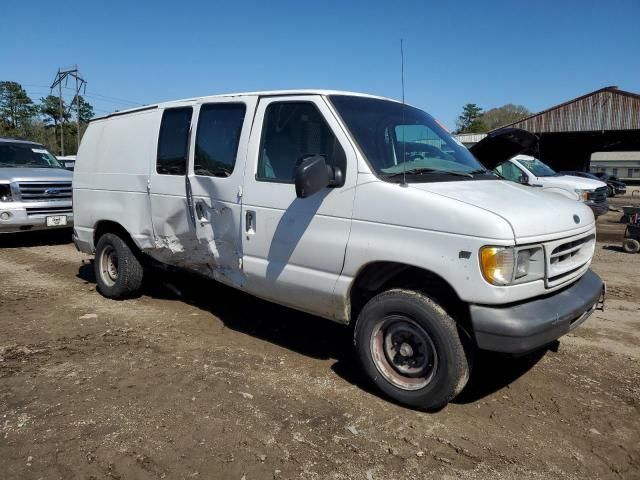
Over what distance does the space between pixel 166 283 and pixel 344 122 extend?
3.40m

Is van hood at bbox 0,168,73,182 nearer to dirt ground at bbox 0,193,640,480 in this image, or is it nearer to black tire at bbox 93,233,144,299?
black tire at bbox 93,233,144,299

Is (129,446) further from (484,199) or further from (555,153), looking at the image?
(555,153)

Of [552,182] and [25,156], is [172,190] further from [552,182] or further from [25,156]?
[552,182]

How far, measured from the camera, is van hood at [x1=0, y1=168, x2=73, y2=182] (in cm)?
921

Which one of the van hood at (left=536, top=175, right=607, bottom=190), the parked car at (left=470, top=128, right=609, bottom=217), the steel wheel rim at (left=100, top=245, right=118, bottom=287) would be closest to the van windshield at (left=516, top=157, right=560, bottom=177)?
the parked car at (left=470, top=128, right=609, bottom=217)

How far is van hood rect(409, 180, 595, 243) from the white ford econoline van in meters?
0.01

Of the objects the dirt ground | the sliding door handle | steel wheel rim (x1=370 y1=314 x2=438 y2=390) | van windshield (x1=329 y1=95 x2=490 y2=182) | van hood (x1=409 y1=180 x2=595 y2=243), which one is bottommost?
the dirt ground

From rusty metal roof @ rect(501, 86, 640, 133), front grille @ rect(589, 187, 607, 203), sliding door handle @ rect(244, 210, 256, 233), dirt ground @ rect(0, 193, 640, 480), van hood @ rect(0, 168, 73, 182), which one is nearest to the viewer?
dirt ground @ rect(0, 193, 640, 480)

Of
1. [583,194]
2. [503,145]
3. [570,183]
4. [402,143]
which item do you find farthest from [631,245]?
[402,143]

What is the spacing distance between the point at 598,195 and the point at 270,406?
1260 cm

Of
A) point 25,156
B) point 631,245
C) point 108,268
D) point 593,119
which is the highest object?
point 593,119

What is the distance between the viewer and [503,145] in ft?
17.0

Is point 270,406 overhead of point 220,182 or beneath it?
beneath

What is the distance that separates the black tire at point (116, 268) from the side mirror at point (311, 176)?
3029 mm
